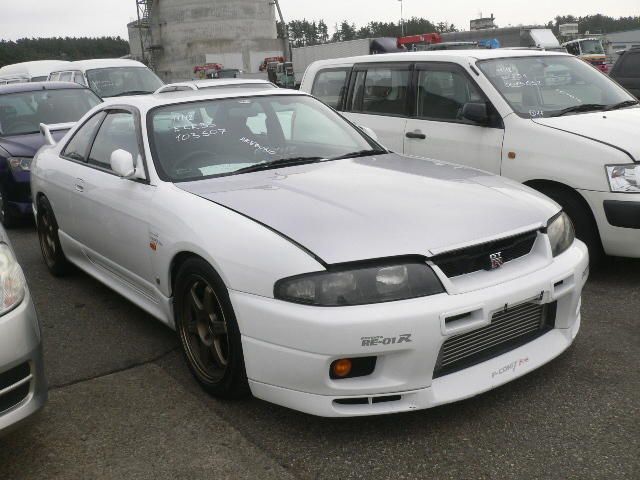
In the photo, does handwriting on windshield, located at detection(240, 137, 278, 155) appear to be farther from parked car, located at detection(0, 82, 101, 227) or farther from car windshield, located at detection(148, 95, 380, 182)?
parked car, located at detection(0, 82, 101, 227)

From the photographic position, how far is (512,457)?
8.23ft

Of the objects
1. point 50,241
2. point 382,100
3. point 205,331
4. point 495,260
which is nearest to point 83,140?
point 50,241

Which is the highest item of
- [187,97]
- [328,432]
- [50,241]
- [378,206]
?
[187,97]

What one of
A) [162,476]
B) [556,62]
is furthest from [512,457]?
[556,62]

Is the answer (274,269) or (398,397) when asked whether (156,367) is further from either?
(398,397)

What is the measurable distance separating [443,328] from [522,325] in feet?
1.85

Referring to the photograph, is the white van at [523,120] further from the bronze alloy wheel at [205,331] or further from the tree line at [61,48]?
the tree line at [61,48]

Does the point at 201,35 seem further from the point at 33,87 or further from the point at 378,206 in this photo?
the point at 378,206

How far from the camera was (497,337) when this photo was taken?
111 inches

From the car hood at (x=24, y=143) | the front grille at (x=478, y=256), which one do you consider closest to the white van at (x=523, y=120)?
the front grille at (x=478, y=256)

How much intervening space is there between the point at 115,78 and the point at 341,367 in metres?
12.2

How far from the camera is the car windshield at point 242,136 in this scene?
364 cm

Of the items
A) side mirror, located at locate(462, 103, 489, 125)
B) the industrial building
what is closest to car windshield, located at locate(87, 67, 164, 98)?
side mirror, located at locate(462, 103, 489, 125)

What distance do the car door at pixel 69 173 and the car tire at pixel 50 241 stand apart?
0.16m
